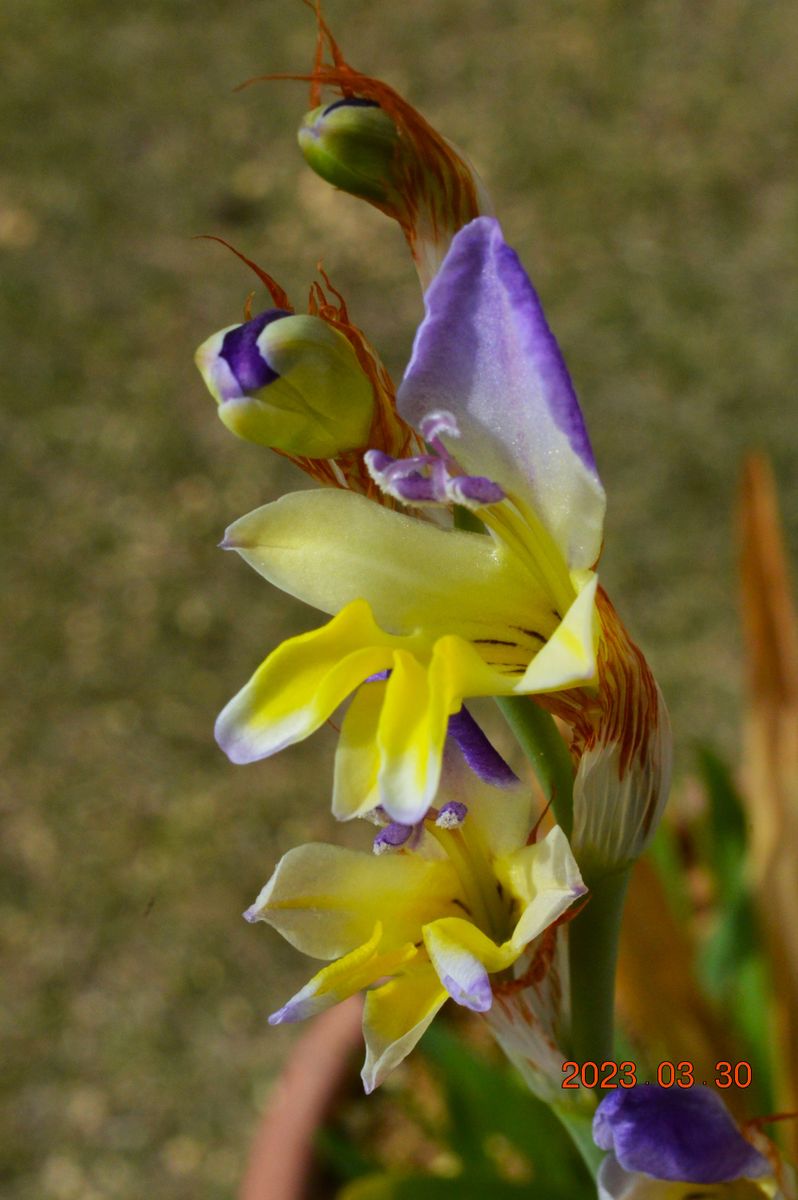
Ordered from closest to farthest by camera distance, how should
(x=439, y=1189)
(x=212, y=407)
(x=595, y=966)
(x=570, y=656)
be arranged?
1. (x=570, y=656)
2. (x=595, y=966)
3. (x=439, y=1189)
4. (x=212, y=407)

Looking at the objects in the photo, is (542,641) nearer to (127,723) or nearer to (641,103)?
(127,723)

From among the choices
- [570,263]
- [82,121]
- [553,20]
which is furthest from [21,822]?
[553,20]

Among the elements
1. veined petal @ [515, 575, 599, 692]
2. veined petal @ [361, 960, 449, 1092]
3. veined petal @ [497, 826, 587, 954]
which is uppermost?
veined petal @ [515, 575, 599, 692]

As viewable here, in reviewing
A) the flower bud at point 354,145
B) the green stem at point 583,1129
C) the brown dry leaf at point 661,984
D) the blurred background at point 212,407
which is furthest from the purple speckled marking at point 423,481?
the blurred background at point 212,407

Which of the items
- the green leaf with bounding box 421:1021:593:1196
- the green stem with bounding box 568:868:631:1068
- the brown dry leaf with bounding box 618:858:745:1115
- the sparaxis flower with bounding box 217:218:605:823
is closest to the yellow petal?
the sparaxis flower with bounding box 217:218:605:823

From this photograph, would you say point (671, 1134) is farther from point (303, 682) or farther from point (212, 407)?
point (212, 407)

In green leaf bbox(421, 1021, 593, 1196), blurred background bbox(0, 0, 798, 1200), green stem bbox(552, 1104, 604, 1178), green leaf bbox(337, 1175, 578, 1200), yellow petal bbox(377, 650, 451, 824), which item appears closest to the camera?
yellow petal bbox(377, 650, 451, 824)

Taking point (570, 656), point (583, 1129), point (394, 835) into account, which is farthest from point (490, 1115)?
point (570, 656)

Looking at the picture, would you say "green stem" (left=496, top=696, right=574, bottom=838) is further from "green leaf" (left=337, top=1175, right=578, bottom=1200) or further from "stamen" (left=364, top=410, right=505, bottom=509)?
"green leaf" (left=337, top=1175, right=578, bottom=1200)
